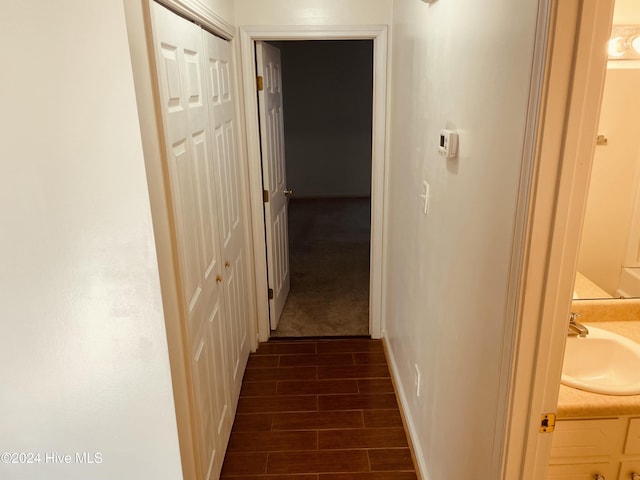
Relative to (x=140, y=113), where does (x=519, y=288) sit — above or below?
below

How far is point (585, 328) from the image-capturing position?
1.70 meters

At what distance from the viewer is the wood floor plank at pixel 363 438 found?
2365 mm

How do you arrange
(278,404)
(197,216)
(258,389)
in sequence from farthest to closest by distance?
(258,389) < (278,404) < (197,216)

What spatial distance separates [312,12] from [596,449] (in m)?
2.48

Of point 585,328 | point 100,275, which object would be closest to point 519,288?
point 585,328

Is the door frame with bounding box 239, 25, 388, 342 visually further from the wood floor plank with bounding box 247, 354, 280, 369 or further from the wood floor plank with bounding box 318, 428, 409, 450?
the wood floor plank with bounding box 318, 428, 409, 450

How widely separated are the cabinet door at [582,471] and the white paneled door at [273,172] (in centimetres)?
215

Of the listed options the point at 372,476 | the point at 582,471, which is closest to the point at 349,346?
the point at 372,476

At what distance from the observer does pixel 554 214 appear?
3.24 ft

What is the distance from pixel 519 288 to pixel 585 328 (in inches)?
33.3

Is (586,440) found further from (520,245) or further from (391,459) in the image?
(391,459)

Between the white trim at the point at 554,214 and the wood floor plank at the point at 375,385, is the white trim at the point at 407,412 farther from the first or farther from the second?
the white trim at the point at 554,214

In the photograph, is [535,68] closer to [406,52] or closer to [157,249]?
[157,249]

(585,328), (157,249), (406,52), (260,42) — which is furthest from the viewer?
(260,42)
